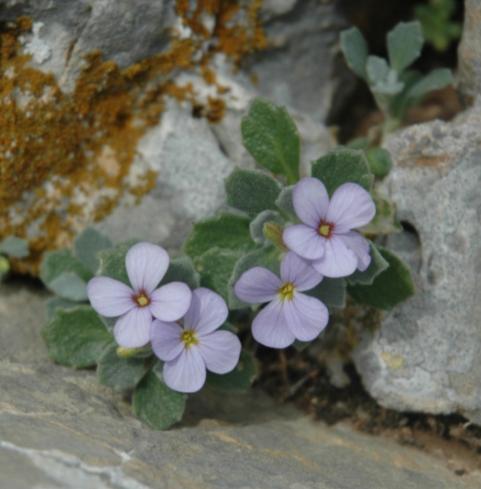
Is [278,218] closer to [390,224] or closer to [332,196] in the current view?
[332,196]

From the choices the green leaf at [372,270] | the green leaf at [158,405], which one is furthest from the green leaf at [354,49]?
the green leaf at [158,405]

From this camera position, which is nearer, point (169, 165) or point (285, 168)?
point (285, 168)

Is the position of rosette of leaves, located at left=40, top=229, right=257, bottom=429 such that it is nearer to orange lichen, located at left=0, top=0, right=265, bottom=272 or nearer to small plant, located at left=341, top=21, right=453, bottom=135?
orange lichen, located at left=0, top=0, right=265, bottom=272

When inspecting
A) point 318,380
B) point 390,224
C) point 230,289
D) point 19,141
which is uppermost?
point 19,141

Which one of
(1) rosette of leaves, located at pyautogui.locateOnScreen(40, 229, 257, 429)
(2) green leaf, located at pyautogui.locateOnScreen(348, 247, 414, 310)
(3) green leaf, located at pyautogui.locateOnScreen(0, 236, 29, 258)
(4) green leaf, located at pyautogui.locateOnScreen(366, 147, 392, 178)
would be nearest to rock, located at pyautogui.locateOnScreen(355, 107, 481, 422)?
(4) green leaf, located at pyautogui.locateOnScreen(366, 147, 392, 178)

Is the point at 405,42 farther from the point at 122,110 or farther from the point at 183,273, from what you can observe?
the point at 183,273

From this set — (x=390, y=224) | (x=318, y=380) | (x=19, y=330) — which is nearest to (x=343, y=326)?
(x=318, y=380)

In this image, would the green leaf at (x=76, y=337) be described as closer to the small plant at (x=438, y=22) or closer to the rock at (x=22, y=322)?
the rock at (x=22, y=322)

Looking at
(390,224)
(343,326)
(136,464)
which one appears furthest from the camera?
(343,326)
